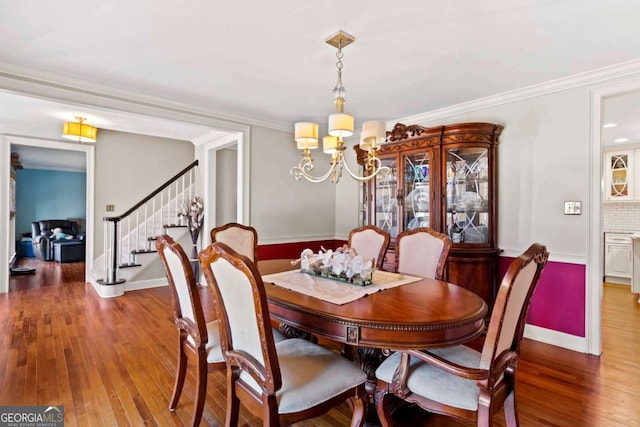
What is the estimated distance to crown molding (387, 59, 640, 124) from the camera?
2658mm

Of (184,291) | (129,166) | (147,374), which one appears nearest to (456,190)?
(184,291)

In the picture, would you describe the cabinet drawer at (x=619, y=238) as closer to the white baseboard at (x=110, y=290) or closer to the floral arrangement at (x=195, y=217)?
the floral arrangement at (x=195, y=217)

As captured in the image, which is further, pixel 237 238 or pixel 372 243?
pixel 237 238

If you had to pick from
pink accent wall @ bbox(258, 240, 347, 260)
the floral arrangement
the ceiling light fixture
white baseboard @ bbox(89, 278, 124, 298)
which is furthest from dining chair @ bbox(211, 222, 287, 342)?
the ceiling light fixture

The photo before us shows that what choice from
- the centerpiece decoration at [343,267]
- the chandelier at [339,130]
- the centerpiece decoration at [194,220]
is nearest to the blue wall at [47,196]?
the centerpiece decoration at [194,220]

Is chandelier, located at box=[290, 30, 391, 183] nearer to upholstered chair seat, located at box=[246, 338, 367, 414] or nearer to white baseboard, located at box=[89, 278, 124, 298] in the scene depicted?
upholstered chair seat, located at box=[246, 338, 367, 414]

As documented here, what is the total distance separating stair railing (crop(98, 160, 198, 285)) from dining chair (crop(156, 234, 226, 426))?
137 inches

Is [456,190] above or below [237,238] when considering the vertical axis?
above

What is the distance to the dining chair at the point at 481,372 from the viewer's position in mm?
1318

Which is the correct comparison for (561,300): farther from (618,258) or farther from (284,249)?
(618,258)

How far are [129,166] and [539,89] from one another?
238 inches

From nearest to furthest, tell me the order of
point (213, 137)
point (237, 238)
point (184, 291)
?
point (184, 291)
point (237, 238)
point (213, 137)

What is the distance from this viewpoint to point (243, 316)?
4.61 ft

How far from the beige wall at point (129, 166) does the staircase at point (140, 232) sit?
316mm
